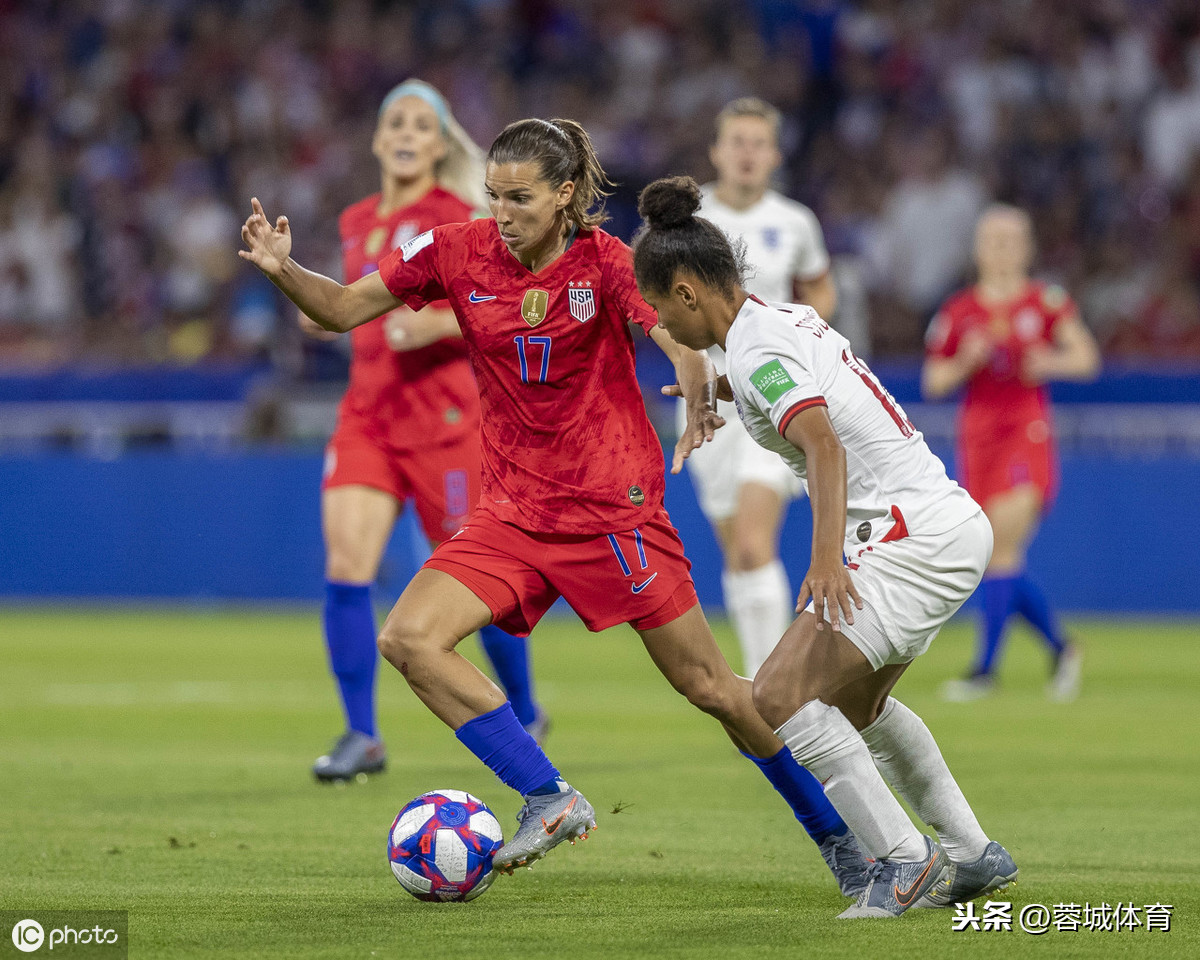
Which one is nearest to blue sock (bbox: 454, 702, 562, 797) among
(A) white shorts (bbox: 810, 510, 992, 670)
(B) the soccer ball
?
(B) the soccer ball

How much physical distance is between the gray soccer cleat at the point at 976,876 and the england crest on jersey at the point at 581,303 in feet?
5.80

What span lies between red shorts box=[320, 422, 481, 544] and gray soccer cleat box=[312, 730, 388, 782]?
0.87m

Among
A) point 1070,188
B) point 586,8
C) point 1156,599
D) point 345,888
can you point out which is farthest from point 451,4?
point 345,888

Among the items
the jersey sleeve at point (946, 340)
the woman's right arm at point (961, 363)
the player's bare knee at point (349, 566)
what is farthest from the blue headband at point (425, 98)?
the jersey sleeve at point (946, 340)

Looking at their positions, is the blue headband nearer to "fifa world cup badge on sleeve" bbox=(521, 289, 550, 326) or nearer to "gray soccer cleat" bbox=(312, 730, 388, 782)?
"gray soccer cleat" bbox=(312, 730, 388, 782)

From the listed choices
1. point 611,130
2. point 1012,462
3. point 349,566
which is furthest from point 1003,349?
point 611,130

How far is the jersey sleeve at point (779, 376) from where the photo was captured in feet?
14.0

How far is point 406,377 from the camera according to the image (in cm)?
726

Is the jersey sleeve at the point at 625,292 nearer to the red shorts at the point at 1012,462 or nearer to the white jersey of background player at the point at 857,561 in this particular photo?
the white jersey of background player at the point at 857,561

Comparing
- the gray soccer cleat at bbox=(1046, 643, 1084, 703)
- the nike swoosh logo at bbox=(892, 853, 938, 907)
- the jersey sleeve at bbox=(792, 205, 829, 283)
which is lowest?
the gray soccer cleat at bbox=(1046, 643, 1084, 703)

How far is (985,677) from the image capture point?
1016 centimetres

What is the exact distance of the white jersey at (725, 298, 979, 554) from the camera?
438cm

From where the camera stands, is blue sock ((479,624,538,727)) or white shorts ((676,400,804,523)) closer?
blue sock ((479,624,538,727))

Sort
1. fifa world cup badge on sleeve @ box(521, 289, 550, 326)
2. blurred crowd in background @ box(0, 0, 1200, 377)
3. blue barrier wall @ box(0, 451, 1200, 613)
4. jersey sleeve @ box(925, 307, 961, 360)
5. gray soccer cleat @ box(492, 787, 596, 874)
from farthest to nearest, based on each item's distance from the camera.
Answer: blurred crowd in background @ box(0, 0, 1200, 377)
blue barrier wall @ box(0, 451, 1200, 613)
jersey sleeve @ box(925, 307, 961, 360)
fifa world cup badge on sleeve @ box(521, 289, 550, 326)
gray soccer cleat @ box(492, 787, 596, 874)
